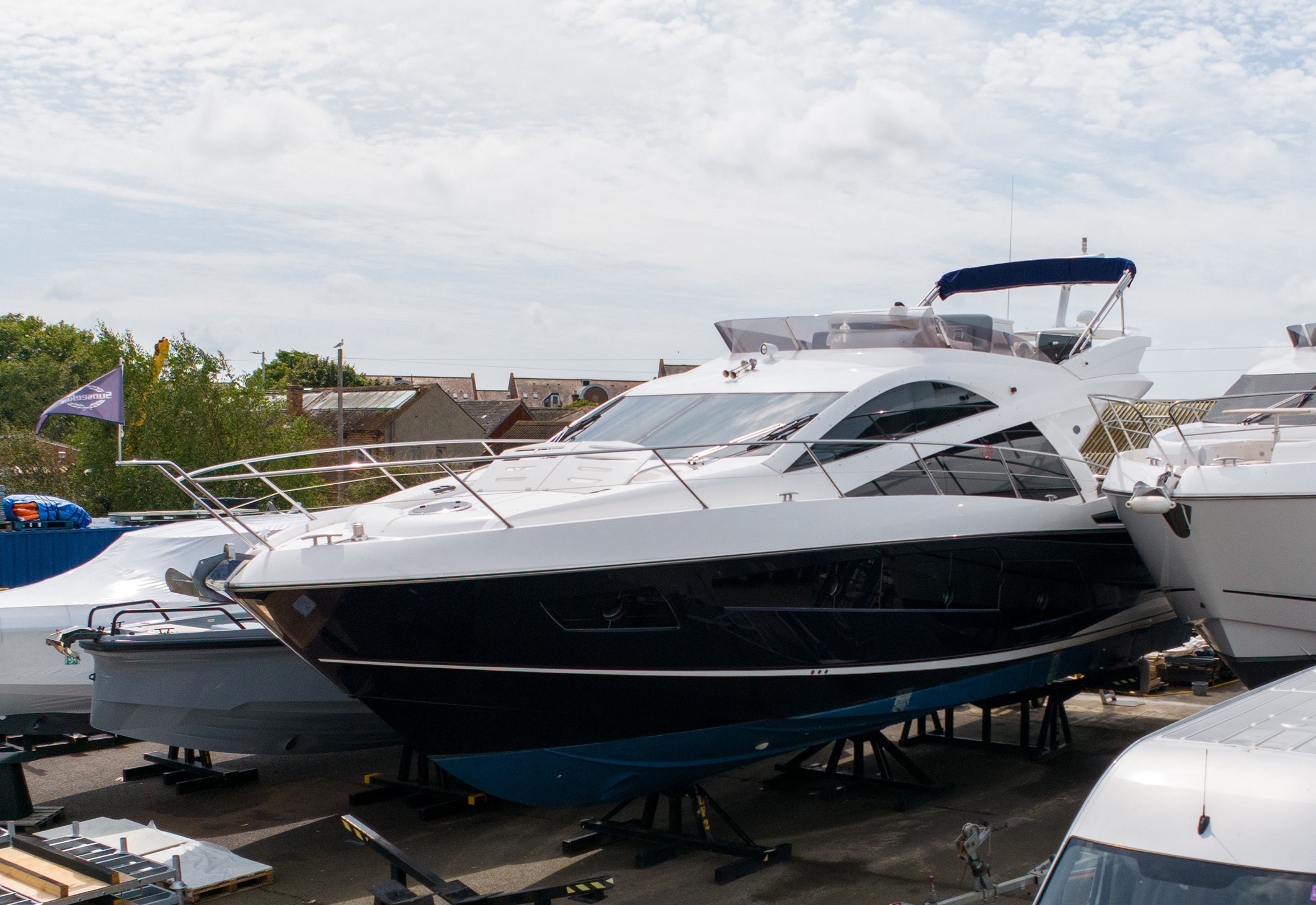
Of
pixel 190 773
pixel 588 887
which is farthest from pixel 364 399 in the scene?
pixel 588 887

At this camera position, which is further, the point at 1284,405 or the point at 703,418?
the point at 1284,405

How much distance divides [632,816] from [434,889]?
2714 millimetres

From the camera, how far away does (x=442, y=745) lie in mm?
6734

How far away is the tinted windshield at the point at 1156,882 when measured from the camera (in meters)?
3.12

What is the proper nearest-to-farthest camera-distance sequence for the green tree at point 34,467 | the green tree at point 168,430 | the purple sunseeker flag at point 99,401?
1. the purple sunseeker flag at point 99,401
2. the green tree at point 168,430
3. the green tree at point 34,467

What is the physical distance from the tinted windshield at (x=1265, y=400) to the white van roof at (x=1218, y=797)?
6197 mm

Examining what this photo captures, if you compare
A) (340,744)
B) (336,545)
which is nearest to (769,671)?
(336,545)

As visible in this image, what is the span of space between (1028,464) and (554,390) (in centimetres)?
7166

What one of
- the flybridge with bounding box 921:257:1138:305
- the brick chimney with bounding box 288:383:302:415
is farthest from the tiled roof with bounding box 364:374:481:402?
the flybridge with bounding box 921:257:1138:305

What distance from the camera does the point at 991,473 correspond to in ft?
26.7

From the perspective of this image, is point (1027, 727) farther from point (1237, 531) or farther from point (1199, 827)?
point (1199, 827)

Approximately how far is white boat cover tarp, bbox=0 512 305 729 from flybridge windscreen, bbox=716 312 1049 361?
3715 mm

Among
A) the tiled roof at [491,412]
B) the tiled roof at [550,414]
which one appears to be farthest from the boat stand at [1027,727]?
the tiled roof at [491,412]

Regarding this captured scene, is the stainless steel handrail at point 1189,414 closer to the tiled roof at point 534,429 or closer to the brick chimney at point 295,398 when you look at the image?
the brick chimney at point 295,398
